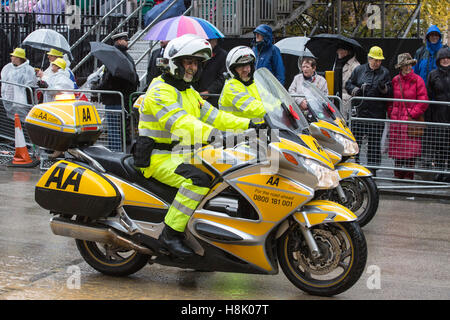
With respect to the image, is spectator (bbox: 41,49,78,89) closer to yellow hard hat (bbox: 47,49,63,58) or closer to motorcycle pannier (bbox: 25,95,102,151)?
yellow hard hat (bbox: 47,49,63,58)

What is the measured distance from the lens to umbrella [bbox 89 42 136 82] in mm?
12148

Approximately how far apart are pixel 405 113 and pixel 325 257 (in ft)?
19.5

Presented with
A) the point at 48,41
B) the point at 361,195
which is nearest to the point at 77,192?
the point at 361,195

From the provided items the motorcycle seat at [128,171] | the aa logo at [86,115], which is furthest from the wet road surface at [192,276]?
the aa logo at [86,115]

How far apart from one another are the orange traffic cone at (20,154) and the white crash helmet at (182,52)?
7.02 meters

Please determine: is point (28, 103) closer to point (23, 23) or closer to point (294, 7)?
point (23, 23)

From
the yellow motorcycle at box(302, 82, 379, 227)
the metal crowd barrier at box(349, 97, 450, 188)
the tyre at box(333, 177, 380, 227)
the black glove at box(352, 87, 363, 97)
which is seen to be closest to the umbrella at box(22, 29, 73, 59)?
the black glove at box(352, 87, 363, 97)

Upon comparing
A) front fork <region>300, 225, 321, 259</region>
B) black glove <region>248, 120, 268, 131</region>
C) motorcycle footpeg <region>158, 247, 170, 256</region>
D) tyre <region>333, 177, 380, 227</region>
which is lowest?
tyre <region>333, 177, 380, 227</region>

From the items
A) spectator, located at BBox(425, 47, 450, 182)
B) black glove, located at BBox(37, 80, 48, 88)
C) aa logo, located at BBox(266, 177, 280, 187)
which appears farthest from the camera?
black glove, located at BBox(37, 80, 48, 88)

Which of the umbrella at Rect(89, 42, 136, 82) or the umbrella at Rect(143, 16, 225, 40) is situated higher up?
the umbrella at Rect(143, 16, 225, 40)

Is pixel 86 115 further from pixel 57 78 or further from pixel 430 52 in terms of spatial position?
pixel 430 52

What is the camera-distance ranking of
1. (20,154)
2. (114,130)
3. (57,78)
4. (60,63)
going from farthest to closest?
(60,63), (57,78), (20,154), (114,130)

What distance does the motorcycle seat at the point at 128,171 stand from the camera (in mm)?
6203

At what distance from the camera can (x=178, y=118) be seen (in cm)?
598
